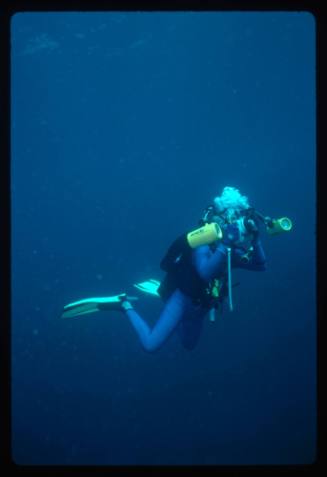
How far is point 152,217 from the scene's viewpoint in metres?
19.2

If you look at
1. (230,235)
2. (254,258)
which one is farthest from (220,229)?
(254,258)

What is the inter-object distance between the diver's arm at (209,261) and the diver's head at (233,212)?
0.31 m

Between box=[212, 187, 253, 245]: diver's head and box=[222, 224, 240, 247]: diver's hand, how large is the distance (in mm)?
41

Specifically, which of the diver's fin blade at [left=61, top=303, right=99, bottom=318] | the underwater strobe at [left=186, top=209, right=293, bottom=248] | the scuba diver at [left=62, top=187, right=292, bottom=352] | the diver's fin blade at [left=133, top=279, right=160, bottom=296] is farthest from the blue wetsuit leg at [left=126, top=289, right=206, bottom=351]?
the underwater strobe at [left=186, top=209, right=293, bottom=248]

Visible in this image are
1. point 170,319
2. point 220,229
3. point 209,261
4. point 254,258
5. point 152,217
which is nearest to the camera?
point 220,229

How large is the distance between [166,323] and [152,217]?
13424 millimetres

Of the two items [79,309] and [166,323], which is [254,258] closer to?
[166,323]

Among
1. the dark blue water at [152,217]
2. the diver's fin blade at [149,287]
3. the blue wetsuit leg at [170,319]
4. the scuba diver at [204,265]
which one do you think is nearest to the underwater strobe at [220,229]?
the scuba diver at [204,265]

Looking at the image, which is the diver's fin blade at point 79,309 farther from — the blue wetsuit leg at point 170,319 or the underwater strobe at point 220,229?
the underwater strobe at point 220,229

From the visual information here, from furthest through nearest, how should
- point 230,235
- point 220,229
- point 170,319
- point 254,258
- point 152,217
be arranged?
point 152,217
point 170,319
point 254,258
point 230,235
point 220,229

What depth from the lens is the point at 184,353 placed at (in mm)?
13891

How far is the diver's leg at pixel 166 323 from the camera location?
5.91 meters

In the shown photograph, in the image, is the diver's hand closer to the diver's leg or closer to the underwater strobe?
A: the underwater strobe

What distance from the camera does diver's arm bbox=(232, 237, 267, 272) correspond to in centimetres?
524
